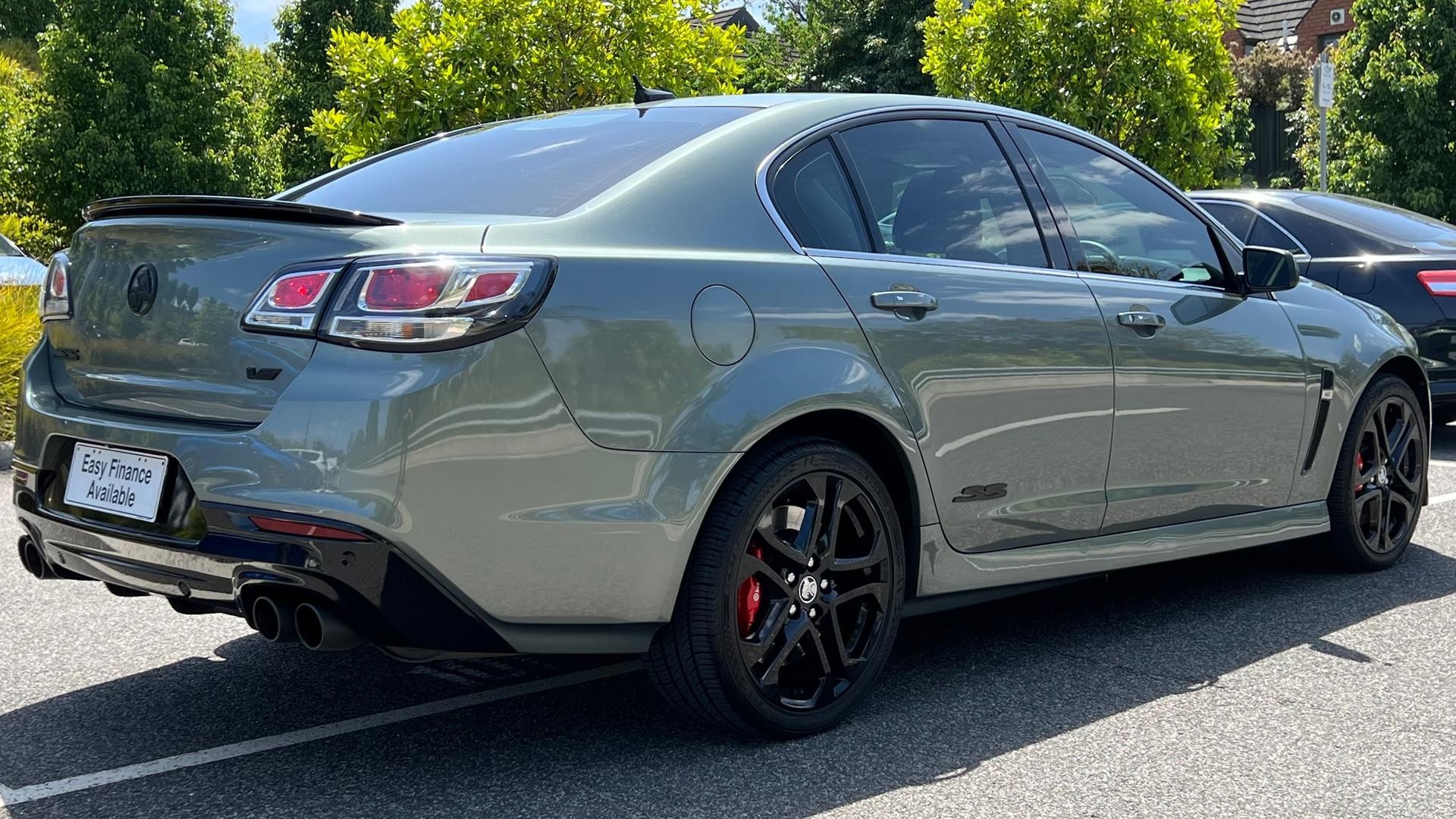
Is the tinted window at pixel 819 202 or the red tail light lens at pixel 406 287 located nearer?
the red tail light lens at pixel 406 287

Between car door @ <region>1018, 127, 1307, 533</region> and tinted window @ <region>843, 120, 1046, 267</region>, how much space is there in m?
0.19

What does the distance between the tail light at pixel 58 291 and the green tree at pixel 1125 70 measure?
10449 millimetres

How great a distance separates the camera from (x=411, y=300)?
10.4 ft

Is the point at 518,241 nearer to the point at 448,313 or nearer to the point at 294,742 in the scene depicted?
the point at 448,313

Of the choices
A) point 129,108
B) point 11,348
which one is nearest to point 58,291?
point 11,348

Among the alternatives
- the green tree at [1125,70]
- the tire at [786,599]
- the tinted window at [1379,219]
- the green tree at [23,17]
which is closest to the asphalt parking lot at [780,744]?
the tire at [786,599]

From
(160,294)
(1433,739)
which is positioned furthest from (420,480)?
(1433,739)

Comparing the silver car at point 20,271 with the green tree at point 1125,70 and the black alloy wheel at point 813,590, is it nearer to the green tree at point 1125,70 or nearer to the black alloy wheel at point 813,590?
the green tree at point 1125,70

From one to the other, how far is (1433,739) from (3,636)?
3990mm

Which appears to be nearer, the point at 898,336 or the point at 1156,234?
the point at 898,336

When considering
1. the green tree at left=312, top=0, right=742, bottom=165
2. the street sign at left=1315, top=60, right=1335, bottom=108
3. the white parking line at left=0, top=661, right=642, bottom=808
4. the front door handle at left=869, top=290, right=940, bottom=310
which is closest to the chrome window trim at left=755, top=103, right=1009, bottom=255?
the front door handle at left=869, top=290, right=940, bottom=310

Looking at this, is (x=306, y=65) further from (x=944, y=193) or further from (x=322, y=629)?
(x=322, y=629)

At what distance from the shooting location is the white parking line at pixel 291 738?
3445 millimetres

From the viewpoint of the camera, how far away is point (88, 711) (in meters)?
4.04
